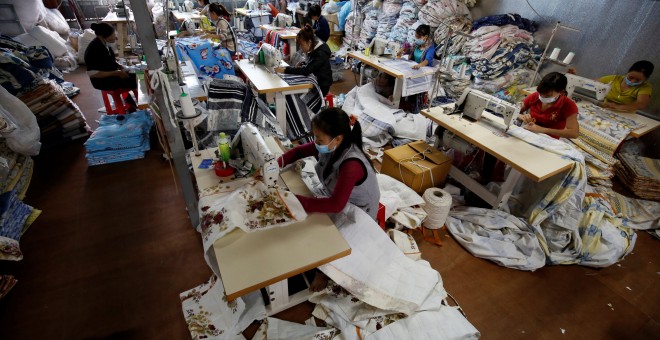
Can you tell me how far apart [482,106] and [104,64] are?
400 centimetres

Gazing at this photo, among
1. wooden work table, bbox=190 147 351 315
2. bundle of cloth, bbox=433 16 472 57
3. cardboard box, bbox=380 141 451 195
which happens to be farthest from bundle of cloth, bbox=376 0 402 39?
wooden work table, bbox=190 147 351 315

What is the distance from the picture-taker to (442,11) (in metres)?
4.67

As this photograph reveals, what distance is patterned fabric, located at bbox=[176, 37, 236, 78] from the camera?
3336 millimetres

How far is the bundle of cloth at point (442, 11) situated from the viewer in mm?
4668

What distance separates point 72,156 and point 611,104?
235 inches

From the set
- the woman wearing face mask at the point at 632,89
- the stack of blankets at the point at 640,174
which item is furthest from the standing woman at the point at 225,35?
the stack of blankets at the point at 640,174

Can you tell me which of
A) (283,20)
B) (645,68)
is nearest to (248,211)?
(645,68)

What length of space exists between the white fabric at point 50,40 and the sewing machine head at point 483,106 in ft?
23.3

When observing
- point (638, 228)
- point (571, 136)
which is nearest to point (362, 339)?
point (571, 136)

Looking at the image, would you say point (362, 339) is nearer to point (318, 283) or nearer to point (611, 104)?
point (318, 283)

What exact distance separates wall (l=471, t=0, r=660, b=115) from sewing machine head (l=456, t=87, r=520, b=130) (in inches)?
88.1

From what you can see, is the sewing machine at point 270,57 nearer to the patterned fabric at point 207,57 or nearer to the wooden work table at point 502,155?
the patterned fabric at point 207,57

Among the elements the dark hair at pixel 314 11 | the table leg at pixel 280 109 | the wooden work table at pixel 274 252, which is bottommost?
the table leg at pixel 280 109

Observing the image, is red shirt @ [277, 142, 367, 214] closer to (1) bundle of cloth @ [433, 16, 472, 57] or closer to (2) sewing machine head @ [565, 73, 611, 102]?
(2) sewing machine head @ [565, 73, 611, 102]
